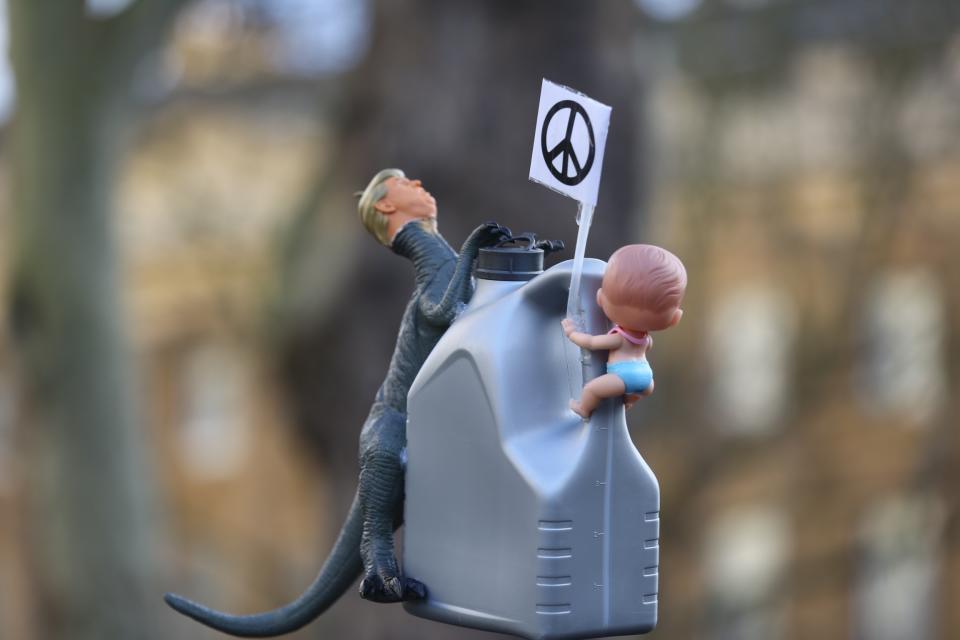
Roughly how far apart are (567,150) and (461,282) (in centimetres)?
16

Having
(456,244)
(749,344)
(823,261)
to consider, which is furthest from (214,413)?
(456,244)

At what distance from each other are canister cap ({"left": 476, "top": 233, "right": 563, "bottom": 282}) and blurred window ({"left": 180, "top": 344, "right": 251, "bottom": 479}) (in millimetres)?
10821

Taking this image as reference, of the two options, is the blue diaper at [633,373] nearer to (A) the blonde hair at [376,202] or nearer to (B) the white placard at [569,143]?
(B) the white placard at [569,143]

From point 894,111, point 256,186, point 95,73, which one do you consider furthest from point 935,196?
point 95,73

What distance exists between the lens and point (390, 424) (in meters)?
1.11

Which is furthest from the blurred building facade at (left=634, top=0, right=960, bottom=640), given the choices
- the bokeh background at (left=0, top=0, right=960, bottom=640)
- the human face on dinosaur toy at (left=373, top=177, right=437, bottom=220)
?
the human face on dinosaur toy at (left=373, top=177, right=437, bottom=220)

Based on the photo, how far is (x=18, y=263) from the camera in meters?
3.74

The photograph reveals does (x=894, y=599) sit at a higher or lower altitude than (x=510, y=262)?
lower

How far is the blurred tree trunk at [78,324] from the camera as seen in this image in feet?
12.0

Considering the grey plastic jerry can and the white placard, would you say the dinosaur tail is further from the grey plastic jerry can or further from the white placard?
the white placard

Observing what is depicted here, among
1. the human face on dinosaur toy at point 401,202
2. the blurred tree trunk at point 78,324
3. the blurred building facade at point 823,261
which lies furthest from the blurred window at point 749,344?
the human face on dinosaur toy at point 401,202

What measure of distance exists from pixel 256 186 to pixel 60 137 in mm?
4753

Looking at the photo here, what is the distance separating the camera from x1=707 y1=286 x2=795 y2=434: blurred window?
33.4 feet

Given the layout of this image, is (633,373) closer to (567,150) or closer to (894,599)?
(567,150)
